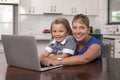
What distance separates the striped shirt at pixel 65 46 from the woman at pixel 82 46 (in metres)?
0.05

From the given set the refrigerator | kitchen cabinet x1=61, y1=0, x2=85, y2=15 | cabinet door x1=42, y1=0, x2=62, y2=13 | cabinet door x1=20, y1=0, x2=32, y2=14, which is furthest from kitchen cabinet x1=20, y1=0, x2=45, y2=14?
kitchen cabinet x1=61, y1=0, x2=85, y2=15

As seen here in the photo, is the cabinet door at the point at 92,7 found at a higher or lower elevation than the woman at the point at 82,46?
higher

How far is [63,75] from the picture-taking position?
1.20 m

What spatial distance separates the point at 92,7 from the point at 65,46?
149 inches

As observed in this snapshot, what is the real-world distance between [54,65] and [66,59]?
0.35 feet

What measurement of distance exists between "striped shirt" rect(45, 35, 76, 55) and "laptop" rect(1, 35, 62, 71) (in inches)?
12.1

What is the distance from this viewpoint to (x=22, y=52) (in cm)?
132

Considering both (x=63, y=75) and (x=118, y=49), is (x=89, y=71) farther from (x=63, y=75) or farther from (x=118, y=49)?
(x=118, y=49)

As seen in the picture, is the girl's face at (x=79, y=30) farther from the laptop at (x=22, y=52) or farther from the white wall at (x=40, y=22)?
the white wall at (x=40, y=22)

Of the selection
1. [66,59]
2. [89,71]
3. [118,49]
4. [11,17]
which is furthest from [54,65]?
[11,17]

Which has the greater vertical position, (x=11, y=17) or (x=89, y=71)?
(x=11, y=17)

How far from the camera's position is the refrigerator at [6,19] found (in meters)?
4.72

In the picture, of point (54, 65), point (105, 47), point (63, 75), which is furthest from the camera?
point (105, 47)

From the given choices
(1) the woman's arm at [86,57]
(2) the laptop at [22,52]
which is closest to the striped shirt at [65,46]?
(1) the woman's arm at [86,57]
